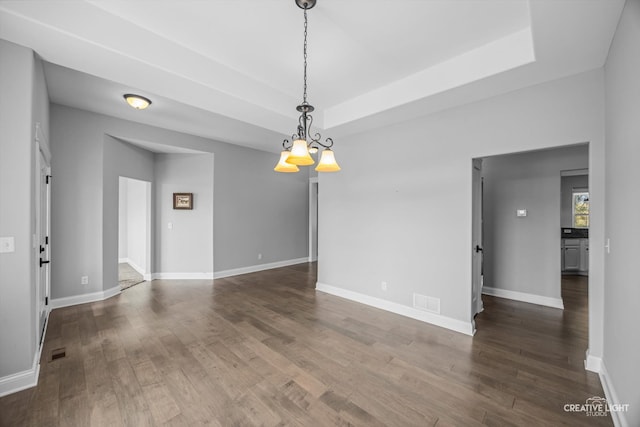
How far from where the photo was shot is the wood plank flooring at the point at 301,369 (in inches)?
76.5

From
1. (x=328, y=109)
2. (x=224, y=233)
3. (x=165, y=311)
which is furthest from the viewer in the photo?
(x=224, y=233)

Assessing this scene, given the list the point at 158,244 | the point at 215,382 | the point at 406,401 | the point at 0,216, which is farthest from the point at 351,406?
the point at 158,244

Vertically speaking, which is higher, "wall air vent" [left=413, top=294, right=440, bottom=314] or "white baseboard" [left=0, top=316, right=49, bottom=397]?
"wall air vent" [left=413, top=294, right=440, bottom=314]

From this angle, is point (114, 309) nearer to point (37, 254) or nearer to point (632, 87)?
point (37, 254)

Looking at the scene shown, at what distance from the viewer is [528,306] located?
162 inches

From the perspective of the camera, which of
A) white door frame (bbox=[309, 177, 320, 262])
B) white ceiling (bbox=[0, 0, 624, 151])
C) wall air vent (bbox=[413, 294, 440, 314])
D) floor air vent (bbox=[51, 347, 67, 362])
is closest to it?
white ceiling (bbox=[0, 0, 624, 151])

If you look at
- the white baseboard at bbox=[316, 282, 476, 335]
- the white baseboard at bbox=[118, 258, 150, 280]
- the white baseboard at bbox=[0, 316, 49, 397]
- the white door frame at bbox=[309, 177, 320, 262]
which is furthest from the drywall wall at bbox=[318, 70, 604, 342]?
the white baseboard at bbox=[118, 258, 150, 280]

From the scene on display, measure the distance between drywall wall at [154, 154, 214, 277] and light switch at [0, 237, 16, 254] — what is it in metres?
3.60

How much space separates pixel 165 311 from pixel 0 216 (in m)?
2.30

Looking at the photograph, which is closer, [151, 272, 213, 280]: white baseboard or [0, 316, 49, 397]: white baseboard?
[0, 316, 49, 397]: white baseboard

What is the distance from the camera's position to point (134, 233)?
6.99 metres

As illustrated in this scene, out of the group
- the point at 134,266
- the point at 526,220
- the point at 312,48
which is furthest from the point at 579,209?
the point at 134,266

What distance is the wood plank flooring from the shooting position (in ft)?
6.38

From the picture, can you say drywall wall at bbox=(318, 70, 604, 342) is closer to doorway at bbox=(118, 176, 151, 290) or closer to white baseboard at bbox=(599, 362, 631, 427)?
white baseboard at bbox=(599, 362, 631, 427)
